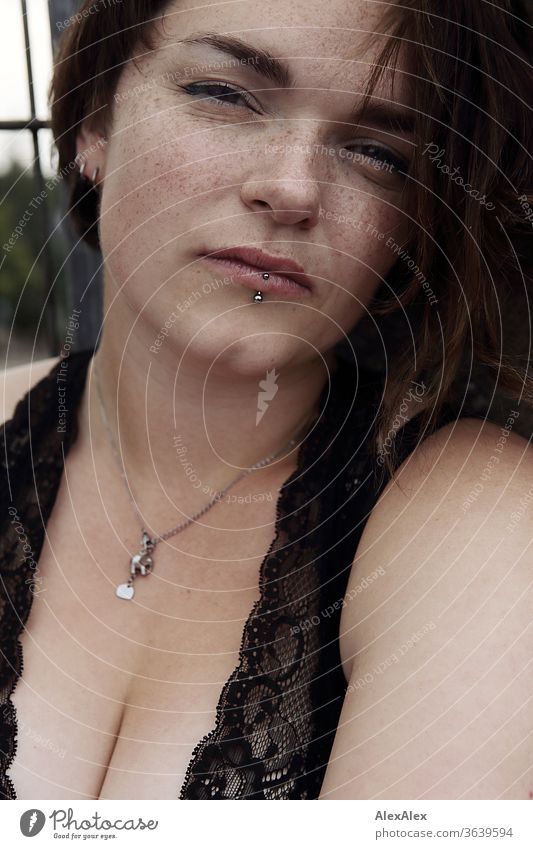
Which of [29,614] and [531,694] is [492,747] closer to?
[531,694]

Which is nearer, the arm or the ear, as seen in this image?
the arm

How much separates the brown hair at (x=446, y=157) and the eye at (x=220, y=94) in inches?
3.0

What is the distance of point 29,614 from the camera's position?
698mm

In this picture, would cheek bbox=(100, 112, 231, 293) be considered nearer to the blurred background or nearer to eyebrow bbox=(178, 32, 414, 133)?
eyebrow bbox=(178, 32, 414, 133)

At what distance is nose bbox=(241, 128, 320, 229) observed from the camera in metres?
0.59

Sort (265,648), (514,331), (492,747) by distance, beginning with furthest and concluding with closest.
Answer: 1. (514,331)
2. (265,648)
3. (492,747)

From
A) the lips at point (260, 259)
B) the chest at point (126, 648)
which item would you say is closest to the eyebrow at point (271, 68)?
the lips at point (260, 259)

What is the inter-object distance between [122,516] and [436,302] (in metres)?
0.39

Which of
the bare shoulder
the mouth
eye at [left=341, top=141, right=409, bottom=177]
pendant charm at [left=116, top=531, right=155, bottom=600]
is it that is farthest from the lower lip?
the bare shoulder

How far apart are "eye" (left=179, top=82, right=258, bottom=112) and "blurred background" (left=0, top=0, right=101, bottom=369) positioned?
38 centimetres

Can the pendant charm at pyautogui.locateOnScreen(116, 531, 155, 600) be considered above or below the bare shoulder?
below

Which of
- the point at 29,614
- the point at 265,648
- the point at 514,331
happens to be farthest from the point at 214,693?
the point at 514,331

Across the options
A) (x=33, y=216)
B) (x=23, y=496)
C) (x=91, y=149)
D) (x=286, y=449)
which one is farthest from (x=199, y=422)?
(x=33, y=216)

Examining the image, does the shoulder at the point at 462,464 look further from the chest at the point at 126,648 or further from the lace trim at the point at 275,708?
the chest at the point at 126,648
